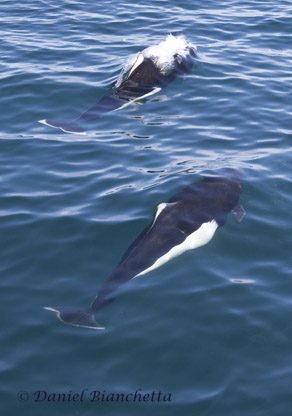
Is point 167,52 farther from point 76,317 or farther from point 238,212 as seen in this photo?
point 76,317

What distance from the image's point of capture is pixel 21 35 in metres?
17.4

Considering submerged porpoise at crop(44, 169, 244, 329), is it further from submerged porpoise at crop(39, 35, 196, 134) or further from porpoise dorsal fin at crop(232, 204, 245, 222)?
submerged porpoise at crop(39, 35, 196, 134)

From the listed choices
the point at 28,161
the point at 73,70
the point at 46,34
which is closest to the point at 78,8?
the point at 46,34

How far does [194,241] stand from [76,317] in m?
2.47

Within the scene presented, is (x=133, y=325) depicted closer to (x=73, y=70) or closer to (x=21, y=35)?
(x=73, y=70)

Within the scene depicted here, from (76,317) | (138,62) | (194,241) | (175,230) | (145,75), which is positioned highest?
(138,62)

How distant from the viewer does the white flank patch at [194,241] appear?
28.0 feet

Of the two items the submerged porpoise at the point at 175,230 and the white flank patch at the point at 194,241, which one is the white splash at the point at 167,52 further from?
the white flank patch at the point at 194,241

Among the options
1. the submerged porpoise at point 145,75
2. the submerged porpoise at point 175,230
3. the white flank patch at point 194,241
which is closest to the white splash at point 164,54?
the submerged porpoise at point 145,75

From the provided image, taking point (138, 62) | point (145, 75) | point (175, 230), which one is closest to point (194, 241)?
point (175, 230)

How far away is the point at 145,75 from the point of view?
14695mm

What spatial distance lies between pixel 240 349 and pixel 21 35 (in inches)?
527

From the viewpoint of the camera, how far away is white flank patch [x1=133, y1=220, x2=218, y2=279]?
28.0ft

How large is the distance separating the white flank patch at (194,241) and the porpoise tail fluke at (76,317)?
1.40m
